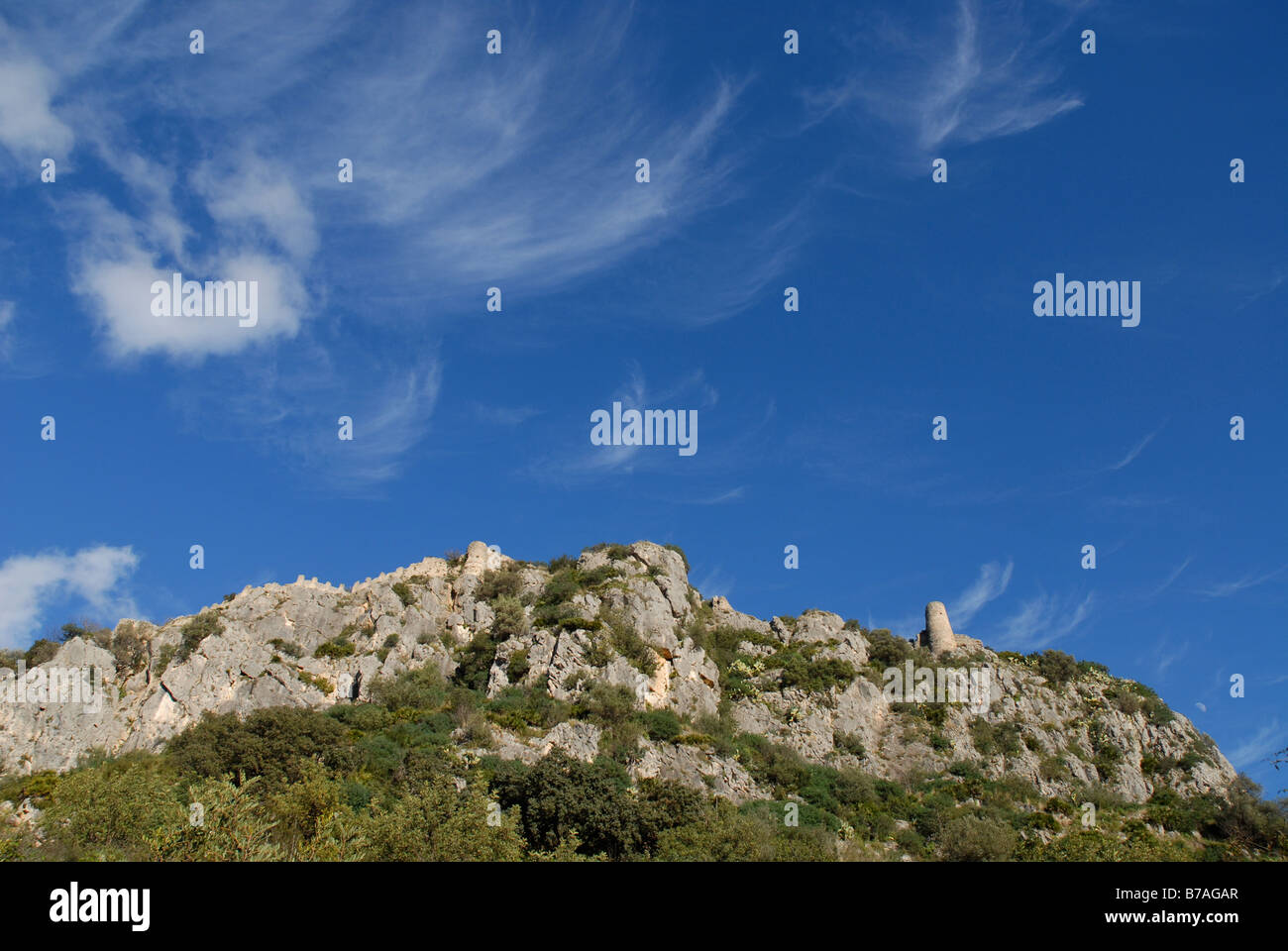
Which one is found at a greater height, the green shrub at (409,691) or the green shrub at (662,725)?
the green shrub at (409,691)

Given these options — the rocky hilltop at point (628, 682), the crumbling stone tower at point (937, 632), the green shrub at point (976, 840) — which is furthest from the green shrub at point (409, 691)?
the crumbling stone tower at point (937, 632)

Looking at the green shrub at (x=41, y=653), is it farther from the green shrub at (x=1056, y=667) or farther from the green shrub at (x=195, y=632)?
the green shrub at (x=1056, y=667)

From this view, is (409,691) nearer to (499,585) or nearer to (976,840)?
(499,585)

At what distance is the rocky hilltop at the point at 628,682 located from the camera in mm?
57688

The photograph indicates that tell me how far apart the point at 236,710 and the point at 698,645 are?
116ft

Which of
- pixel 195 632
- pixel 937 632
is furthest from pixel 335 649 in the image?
pixel 937 632

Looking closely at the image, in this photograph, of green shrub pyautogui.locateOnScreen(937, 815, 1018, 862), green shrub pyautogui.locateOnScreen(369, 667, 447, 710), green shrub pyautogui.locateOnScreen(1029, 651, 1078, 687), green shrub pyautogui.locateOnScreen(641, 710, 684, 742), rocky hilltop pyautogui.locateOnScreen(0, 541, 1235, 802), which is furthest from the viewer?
green shrub pyautogui.locateOnScreen(1029, 651, 1078, 687)

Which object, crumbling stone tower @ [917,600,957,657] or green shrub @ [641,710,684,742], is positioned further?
crumbling stone tower @ [917,600,957,657]

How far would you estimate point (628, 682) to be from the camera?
62.7 m

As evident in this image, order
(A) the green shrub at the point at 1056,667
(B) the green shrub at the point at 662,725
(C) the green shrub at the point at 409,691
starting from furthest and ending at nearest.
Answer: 1. (A) the green shrub at the point at 1056,667
2. (C) the green shrub at the point at 409,691
3. (B) the green shrub at the point at 662,725

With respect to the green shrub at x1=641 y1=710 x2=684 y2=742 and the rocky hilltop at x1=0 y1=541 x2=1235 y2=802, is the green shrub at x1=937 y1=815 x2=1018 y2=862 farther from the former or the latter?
the green shrub at x1=641 y1=710 x2=684 y2=742

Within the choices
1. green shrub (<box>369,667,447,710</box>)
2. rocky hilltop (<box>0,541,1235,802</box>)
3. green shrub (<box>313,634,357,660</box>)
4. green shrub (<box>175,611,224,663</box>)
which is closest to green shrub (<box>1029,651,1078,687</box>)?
rocky hilltop (<box>0,541,1235,802</box>)

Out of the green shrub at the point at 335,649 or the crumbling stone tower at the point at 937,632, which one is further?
the crumbling stone tower at the point at 937,632

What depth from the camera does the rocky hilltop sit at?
57688mm
